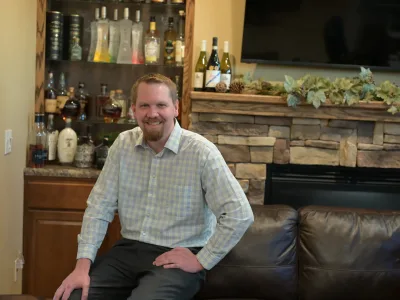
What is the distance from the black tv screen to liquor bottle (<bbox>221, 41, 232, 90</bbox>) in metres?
0.10

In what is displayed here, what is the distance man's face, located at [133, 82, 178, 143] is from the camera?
2.16 metres

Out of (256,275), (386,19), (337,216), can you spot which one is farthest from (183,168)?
(386,19)

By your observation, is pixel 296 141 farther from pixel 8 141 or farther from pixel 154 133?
pixel 8 141

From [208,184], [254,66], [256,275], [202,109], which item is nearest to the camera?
[208,184]

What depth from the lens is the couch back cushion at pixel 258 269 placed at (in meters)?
2.30

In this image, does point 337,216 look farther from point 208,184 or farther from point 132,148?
point 132,148

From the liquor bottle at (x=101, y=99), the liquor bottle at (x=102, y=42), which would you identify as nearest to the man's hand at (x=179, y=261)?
the liquor bottle at (x=101, y=99)

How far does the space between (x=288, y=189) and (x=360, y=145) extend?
0.53 meters

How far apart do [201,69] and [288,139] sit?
0.67 metres

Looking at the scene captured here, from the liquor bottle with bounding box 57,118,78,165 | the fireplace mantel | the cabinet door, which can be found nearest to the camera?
the fireplace mantel

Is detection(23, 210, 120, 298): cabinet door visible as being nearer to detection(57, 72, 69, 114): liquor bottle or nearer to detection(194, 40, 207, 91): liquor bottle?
detection(57, 72, 69, 114): liquor bottle

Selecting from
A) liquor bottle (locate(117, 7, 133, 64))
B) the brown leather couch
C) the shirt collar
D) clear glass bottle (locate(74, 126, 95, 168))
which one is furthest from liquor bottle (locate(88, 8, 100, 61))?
the brown leather couch

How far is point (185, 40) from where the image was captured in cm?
330

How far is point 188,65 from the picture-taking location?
10.9ft
